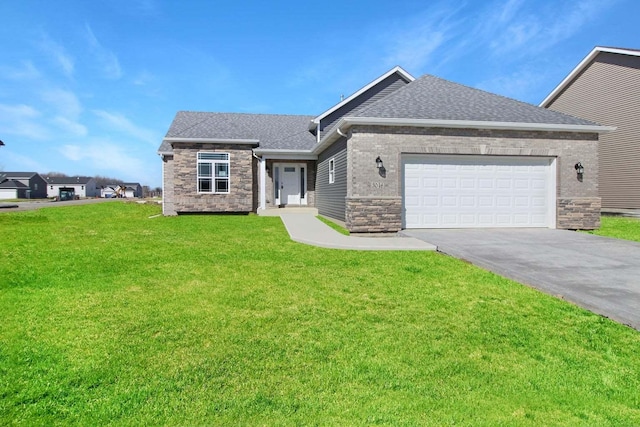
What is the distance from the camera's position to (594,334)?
3.83 metres

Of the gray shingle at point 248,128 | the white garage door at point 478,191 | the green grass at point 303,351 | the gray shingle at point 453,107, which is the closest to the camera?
the green grass at point 303,351

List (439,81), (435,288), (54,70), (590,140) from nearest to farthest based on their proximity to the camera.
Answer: (435,288) → (590,140) → (54,70) → (439,81)

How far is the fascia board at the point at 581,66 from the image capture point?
17.5 meters

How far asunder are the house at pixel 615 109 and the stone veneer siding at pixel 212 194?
19.2 meters

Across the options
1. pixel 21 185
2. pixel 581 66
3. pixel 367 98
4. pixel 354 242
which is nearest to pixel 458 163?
pixel 354 242

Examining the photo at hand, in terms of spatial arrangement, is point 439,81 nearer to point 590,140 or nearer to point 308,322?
point 590,140

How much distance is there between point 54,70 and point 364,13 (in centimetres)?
1196

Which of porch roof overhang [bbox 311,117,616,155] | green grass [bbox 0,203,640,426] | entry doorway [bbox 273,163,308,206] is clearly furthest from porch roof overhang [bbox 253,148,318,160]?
green grass [bbox 0,203,640,426]

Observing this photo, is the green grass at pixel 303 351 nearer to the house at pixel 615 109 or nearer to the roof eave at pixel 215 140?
the roof eave at pixel 215 140

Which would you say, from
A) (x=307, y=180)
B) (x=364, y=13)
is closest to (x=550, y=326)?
(x=364, y=13)

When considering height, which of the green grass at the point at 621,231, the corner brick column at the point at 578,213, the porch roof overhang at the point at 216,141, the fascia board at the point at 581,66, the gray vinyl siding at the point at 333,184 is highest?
the fascia board at the point at 581,66

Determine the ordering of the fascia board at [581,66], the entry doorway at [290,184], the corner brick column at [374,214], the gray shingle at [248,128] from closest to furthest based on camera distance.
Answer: the corner brick column at [374,214]
the fascia board at [581,66]
the gray shingle at [248,128]
the entry doorway at [290,184]

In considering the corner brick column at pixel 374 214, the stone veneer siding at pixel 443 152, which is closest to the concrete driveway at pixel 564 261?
the corner brick column at pixel 374 214

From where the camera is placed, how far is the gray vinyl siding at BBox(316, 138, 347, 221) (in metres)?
12.7
